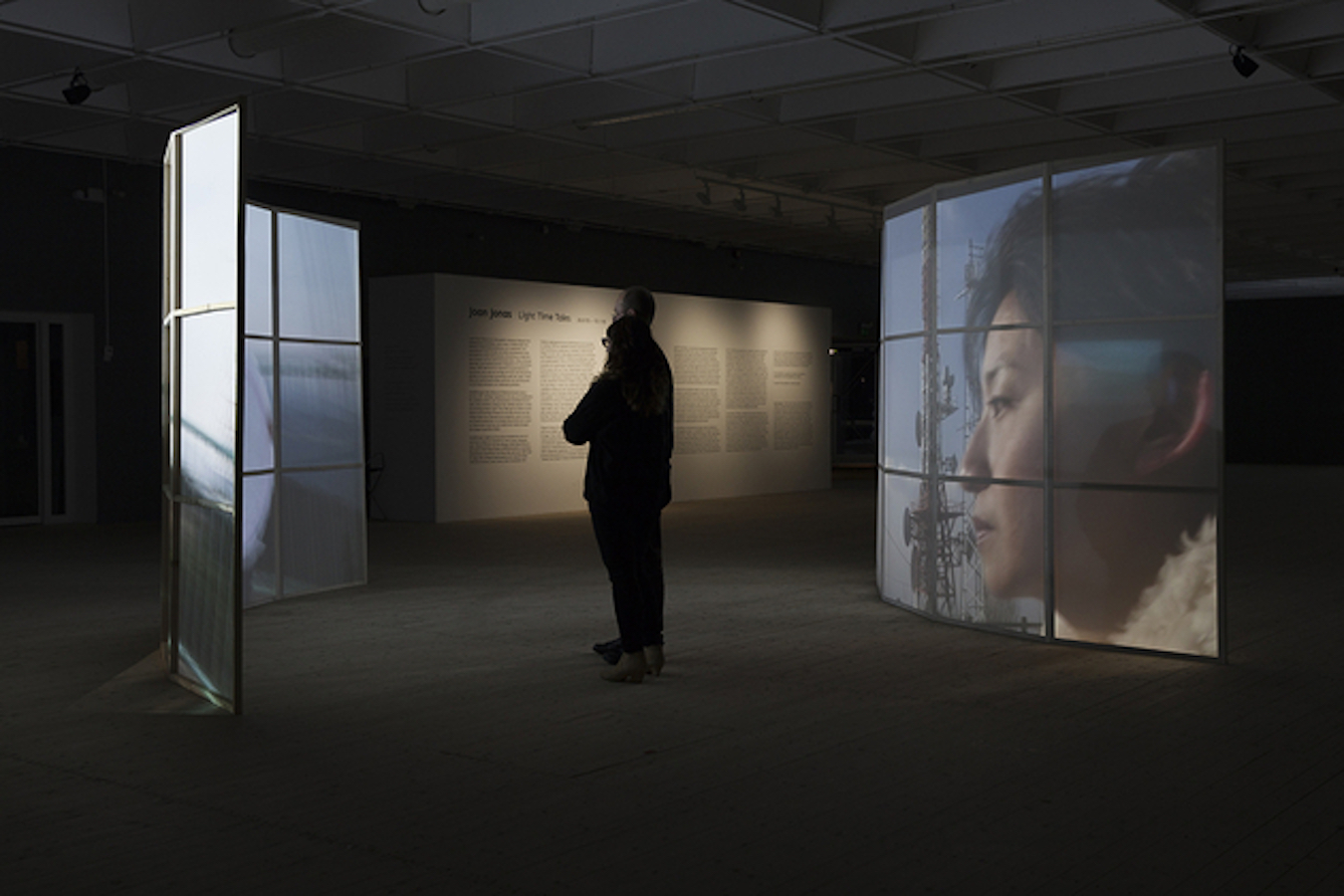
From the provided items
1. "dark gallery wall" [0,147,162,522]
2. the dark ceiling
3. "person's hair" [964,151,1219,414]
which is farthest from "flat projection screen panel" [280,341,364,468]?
"dark gallery wall" [0,147,162,522]

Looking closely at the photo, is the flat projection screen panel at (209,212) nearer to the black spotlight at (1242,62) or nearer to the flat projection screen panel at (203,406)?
the flat projection screen panel at (203,406)

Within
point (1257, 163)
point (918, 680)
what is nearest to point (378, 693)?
point (918, 680)

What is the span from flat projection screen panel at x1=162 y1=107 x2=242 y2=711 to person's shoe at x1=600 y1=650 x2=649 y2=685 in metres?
1.64

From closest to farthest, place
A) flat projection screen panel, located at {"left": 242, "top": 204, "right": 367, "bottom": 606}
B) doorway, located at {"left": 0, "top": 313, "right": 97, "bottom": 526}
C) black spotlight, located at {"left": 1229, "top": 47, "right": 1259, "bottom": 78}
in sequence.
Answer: flat projection screen panel, located at {"left": 242, "top": 204, "right": 367, "bottom": 606} → black spotlight, located at {"left": 1229, "top": 47, "right": 1259, "bottom": 78} → doorway, located at {"left": 0, "top": 313, "right": 97, "bottom": 526}

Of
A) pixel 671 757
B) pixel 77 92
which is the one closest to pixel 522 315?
pixel 77 92

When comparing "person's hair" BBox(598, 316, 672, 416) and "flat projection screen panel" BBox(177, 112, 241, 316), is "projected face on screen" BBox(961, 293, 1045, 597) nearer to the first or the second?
"person's hair" BBox(598, 316, 672, 416)

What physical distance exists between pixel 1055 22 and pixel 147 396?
9.64 meters

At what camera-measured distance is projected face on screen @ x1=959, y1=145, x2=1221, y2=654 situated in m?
6.34

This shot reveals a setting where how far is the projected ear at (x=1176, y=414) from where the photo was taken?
6.31 meters

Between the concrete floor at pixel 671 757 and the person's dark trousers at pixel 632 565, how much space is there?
0.85ft

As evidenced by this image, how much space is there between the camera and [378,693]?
18.6 feet

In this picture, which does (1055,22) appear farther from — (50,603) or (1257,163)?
(50,603)

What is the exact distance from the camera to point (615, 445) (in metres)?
5.74

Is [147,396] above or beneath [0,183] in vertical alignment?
beneath
